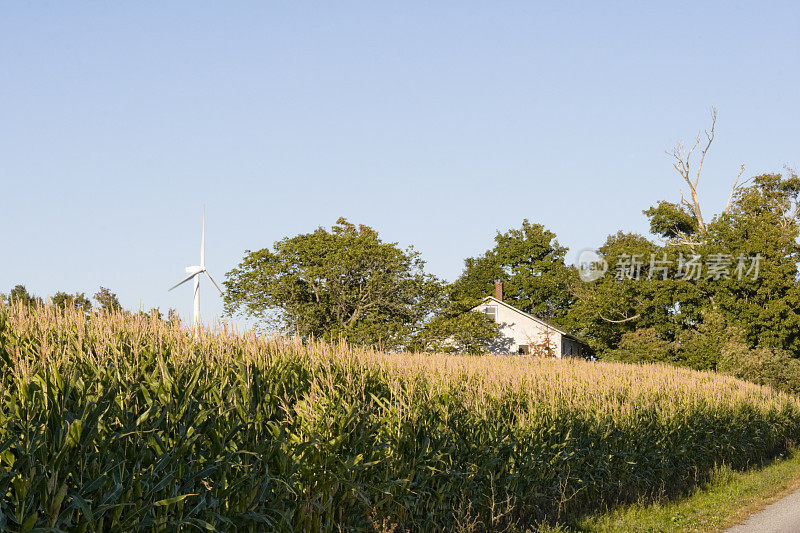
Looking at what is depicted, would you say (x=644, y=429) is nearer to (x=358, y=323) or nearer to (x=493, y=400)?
(x=493, y=400)

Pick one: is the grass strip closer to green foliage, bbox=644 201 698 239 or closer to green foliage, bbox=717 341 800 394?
green foliage, bbox=717 341 800 394

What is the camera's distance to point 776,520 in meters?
12.8

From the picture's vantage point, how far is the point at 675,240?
58.6 m

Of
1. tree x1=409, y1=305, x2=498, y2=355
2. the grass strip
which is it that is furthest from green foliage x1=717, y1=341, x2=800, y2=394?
the grass strip

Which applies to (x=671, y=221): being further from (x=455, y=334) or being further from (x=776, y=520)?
(x=776, y=520)

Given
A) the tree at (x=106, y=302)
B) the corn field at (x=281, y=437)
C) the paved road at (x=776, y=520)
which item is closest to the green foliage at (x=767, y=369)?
the corn field at (x=281, y=437)

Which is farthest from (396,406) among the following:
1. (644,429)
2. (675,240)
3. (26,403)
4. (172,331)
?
(675,240)

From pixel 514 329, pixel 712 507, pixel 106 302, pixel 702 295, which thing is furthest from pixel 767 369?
pixel 106 302

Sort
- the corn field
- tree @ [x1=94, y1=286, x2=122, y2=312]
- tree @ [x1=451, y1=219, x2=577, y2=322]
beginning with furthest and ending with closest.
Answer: tree @ [x1=451, y1=219, x2=577, y2=322] → tree @ [x1=94, y1=286, x2=122, y2=312] → the corn field

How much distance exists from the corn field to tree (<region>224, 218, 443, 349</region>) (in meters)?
30.4

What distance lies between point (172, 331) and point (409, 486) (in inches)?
146

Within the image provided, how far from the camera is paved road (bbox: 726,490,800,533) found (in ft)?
39.3

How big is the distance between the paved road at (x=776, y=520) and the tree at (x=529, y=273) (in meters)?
56.5

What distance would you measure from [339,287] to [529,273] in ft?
110
